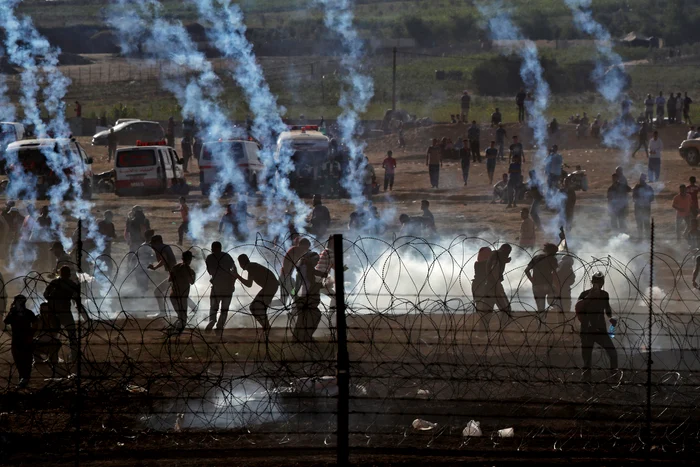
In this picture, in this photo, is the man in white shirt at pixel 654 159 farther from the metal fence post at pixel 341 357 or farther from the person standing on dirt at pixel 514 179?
the metal fence post at pixel 341 357

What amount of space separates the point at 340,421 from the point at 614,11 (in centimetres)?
6469

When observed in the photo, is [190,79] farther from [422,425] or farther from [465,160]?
[422,425]

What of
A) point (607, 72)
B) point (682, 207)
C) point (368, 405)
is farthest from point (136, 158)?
point (607, 72)

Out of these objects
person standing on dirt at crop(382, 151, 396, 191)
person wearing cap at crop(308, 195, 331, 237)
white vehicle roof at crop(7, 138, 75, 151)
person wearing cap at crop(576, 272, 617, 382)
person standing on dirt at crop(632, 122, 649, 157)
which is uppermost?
person standing on dirt at crop(632, 122, 649, 157)

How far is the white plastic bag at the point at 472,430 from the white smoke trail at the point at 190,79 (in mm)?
12629

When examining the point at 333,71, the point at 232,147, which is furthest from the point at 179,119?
the point at 232,147

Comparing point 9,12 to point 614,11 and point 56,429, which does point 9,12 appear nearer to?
point 614,11

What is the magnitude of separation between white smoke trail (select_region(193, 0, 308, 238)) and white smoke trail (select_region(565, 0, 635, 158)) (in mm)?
10942

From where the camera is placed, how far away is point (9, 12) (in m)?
59.2

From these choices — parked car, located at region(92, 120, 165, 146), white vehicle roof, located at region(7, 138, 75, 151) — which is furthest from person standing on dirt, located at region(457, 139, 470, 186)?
parked car, located at region(92, 120, 165, 146)

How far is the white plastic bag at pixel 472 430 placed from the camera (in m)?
8.55

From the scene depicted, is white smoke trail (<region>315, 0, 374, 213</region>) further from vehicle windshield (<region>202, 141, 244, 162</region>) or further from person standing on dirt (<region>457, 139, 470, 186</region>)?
vehicle windshield (<region>202, 141, 244, 162</region>)

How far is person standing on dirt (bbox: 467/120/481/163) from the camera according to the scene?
30.0 m

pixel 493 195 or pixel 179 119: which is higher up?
pixel 179 119
